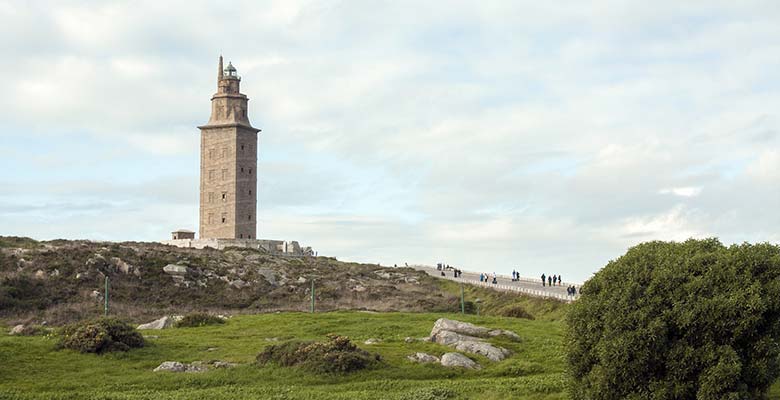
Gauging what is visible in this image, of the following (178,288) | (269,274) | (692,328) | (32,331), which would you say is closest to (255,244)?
(269,274)

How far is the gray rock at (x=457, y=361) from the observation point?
28609 mm

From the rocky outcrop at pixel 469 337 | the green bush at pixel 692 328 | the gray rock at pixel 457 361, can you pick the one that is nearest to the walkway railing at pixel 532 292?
the rocky outcrop at pixel 469 337

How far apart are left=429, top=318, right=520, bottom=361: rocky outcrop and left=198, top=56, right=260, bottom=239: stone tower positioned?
72080mm

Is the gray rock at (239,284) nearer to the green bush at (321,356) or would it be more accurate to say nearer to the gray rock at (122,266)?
the gray rock at (122,266)

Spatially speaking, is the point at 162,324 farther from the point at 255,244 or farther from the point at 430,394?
the point at 255,244

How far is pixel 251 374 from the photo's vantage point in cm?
2736

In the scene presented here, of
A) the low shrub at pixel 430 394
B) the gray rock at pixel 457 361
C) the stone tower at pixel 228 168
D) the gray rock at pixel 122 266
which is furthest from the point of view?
the stone tower at pixel 228 168

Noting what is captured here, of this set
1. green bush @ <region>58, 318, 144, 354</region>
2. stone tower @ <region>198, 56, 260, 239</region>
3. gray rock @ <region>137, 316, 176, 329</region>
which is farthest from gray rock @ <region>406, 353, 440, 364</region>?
stone tower @ <region>198, 56, 260, 239</region>

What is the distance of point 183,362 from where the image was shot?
29.1 m

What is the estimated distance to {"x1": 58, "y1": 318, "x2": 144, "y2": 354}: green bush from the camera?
99.4 ft

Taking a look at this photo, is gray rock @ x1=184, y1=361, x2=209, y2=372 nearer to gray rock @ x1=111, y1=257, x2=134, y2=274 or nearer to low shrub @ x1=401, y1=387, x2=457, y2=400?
low shrub @ x1=401, y1=387, x2=457, y2=400

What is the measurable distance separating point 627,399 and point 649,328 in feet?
5.99

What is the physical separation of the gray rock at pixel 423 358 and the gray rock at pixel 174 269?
38502 mm

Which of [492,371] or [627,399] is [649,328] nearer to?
[627,399]
